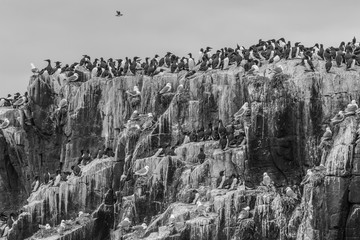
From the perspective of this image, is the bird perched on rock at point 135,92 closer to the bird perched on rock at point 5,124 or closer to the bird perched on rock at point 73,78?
the bird perched on rock at point 73,78

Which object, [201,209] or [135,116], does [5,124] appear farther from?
[201,209]

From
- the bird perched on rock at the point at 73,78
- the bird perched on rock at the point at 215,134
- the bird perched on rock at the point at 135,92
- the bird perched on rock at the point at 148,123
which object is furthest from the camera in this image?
the bird perched on rock at the point at 73,78

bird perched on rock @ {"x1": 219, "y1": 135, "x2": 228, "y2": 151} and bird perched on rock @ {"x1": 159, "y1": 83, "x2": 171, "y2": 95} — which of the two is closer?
bird perched on rock @ {"x1": 219, "y1": 135, "x2": 228, "y2": 151}

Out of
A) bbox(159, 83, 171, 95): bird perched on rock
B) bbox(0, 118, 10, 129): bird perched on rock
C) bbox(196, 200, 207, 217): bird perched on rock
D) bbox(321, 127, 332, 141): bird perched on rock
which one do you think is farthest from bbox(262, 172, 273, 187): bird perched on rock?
bbox(0, 118, 10, 129): bird perched on rock

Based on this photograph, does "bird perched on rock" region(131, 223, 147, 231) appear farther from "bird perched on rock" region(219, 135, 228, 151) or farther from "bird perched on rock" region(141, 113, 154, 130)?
"bird perched on rock" region(141, 113, 154, 130)

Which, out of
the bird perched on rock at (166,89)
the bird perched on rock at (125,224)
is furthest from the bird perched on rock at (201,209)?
the bird perched on rock at (166,89)

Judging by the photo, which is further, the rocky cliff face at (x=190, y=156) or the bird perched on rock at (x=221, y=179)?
the bird perched on rock at (x=221, y=179)

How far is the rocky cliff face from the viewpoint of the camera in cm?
6675

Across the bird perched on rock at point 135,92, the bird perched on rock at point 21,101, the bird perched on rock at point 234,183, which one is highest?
the bird perched on rock at point 135,92

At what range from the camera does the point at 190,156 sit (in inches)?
2987

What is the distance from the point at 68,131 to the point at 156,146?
8.94 m

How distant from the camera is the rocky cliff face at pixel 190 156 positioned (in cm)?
6675

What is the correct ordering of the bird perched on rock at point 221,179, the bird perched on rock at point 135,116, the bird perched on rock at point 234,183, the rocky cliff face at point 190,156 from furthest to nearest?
the bird perched on rock at point 135,116, the bird perched on rock at point 221,179, the bird perched on rock at point 234,183, the rocky cliff face at point 190,156

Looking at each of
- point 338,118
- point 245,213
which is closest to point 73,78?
point 245,213
